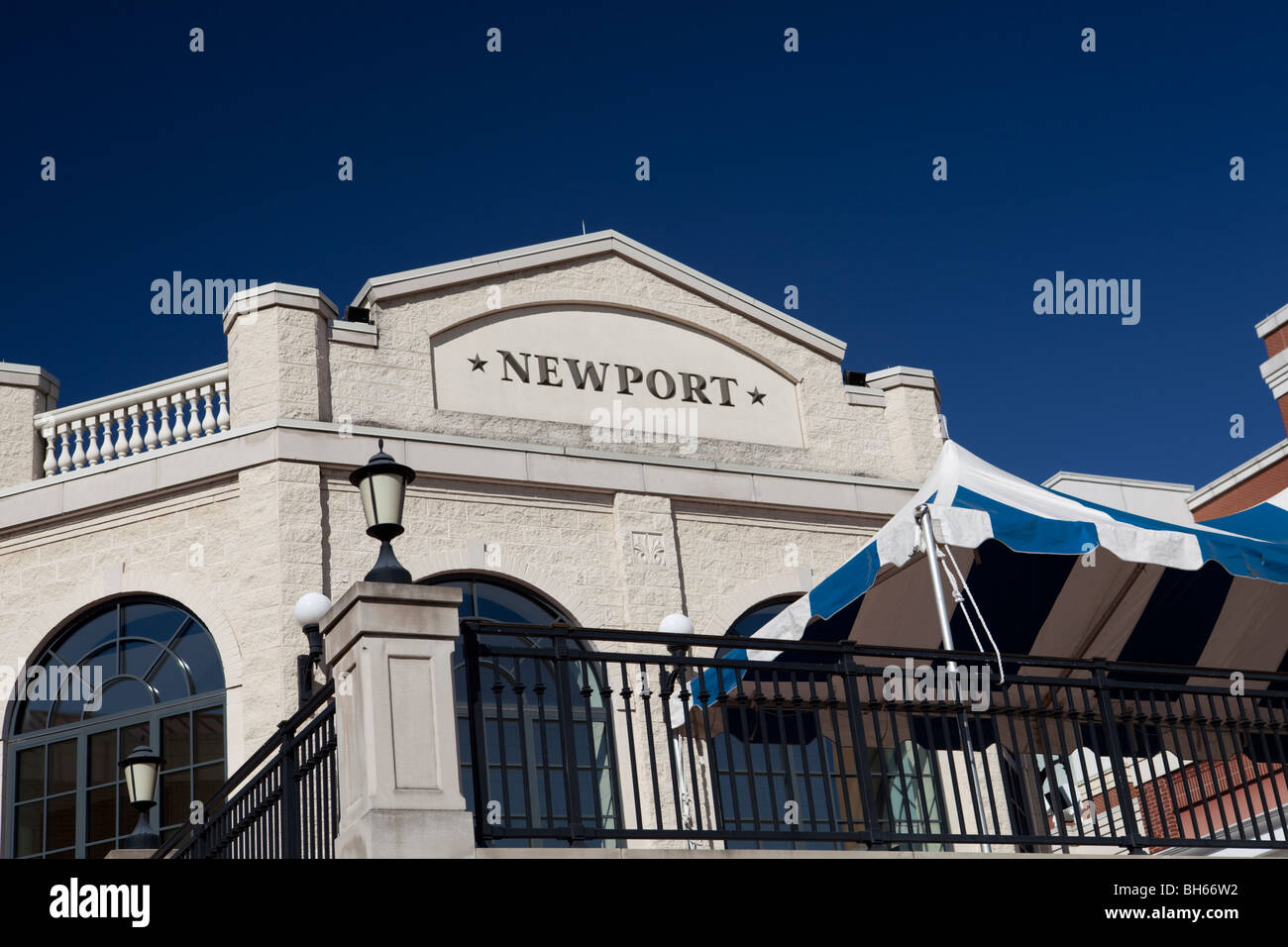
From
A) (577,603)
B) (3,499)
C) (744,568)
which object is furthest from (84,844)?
(744,568)

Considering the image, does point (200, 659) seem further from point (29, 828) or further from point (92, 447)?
point (92, 447)

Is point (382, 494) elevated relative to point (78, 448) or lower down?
lower down

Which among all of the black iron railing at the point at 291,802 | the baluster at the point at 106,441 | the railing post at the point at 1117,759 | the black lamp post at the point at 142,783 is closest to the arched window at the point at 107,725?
the black lamp post at the point at 142,783

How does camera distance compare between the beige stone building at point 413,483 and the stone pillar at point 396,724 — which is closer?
the stone pillar at point 396,724

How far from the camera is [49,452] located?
1445 cm

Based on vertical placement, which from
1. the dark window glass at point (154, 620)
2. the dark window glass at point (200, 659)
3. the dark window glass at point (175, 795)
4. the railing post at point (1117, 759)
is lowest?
the railing post at point (1117, 759)

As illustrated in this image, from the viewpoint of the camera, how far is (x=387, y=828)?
6789mm

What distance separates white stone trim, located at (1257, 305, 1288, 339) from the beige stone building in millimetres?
5667

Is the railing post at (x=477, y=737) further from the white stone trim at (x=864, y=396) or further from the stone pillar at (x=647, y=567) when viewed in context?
the white stone trim at (x=864, y=396)

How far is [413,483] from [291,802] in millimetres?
6156

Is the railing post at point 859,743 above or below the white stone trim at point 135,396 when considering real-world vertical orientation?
below

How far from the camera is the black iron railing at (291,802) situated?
7.73 m

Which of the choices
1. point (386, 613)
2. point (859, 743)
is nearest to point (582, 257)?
point (859, 743)

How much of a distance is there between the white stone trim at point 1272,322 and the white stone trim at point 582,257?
6.43m
